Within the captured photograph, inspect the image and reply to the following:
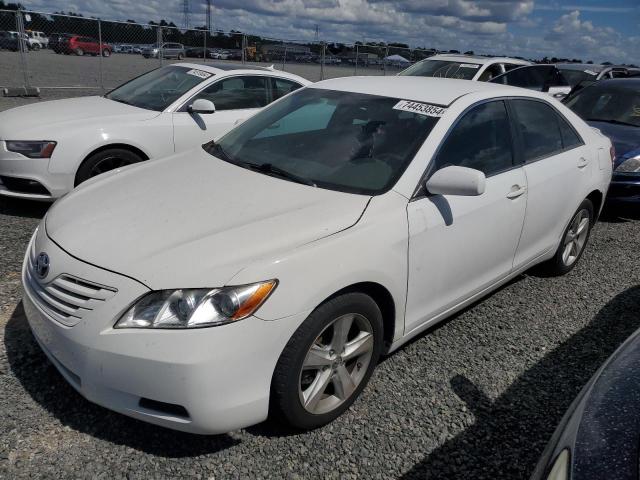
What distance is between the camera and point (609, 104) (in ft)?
24.2

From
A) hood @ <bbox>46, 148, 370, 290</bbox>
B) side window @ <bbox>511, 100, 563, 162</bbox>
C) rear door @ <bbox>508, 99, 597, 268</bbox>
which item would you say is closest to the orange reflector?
hood @ <bbox>46, 148, 370, 290</bbox>

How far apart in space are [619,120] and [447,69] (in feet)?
12.7

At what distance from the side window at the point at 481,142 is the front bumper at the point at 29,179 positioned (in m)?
3.52

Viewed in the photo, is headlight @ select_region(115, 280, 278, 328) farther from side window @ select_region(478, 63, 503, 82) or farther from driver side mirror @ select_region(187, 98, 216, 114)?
side window @ select_region(478, 63, 503, 82)

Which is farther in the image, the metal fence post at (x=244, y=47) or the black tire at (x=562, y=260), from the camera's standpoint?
the metal fence post at (x=244, y=47)

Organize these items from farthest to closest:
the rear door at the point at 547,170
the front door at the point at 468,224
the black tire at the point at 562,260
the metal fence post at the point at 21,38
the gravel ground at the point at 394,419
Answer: the metal fence post at the point at 21,38 → the black tire at the point at 562,260 → the rear door at the point at 547,170 → the front door at the point at 468,224 → the gravel ground at the point at 394,419

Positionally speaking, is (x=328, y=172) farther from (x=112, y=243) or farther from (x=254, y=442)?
(x=254, y=442)

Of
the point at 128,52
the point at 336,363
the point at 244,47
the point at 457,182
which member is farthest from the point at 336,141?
the point at 128,52

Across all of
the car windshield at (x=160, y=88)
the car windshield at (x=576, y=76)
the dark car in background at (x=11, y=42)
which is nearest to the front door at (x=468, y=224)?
the car windshield at (x=160, y=88)

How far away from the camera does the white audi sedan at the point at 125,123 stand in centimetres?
484

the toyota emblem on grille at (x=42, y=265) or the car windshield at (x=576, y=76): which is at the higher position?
the car windshield at (x=576, y=76)

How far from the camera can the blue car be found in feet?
19.8

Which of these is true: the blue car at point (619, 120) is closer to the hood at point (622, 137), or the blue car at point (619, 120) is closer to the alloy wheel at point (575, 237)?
the hood at point (622, 137)

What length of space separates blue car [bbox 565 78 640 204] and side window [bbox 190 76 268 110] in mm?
4078
